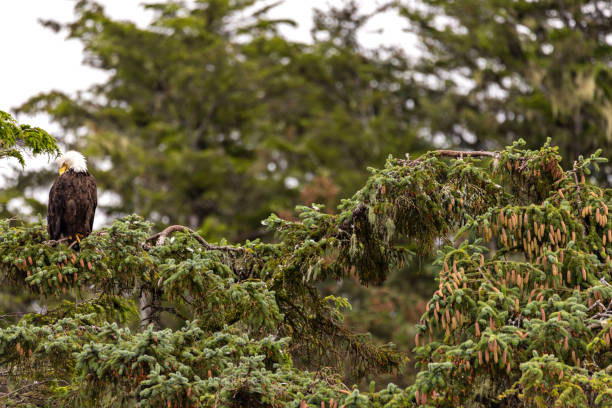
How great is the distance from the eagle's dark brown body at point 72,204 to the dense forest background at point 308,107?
963 cm

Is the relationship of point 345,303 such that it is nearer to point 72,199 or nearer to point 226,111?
point 72,199

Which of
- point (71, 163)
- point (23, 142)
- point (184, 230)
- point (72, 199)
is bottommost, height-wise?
point (72, 199)

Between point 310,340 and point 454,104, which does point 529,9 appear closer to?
point 454,104

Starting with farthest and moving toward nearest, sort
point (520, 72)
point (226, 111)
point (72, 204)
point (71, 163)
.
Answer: point (226, 111) < point (520, 72) < point (71, 163) < point (72, 204)

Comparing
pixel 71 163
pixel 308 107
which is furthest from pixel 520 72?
pixel 71 163

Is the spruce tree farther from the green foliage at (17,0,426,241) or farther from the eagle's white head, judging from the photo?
the green foliage at (17,0,426,241)

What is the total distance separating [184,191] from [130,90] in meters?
3.18

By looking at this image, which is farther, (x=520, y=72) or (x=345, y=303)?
A: (x=520, y=72)

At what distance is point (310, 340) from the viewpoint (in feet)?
19.1

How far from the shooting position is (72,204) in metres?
6.36

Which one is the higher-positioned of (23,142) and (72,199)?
(23,142)

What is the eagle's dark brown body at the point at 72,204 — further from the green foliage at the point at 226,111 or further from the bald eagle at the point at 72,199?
the green foliage at the point at 226,111

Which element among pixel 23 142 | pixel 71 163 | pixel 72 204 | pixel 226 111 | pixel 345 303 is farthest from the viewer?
pixel 226 111

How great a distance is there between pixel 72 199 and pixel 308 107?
1608 centimetres
